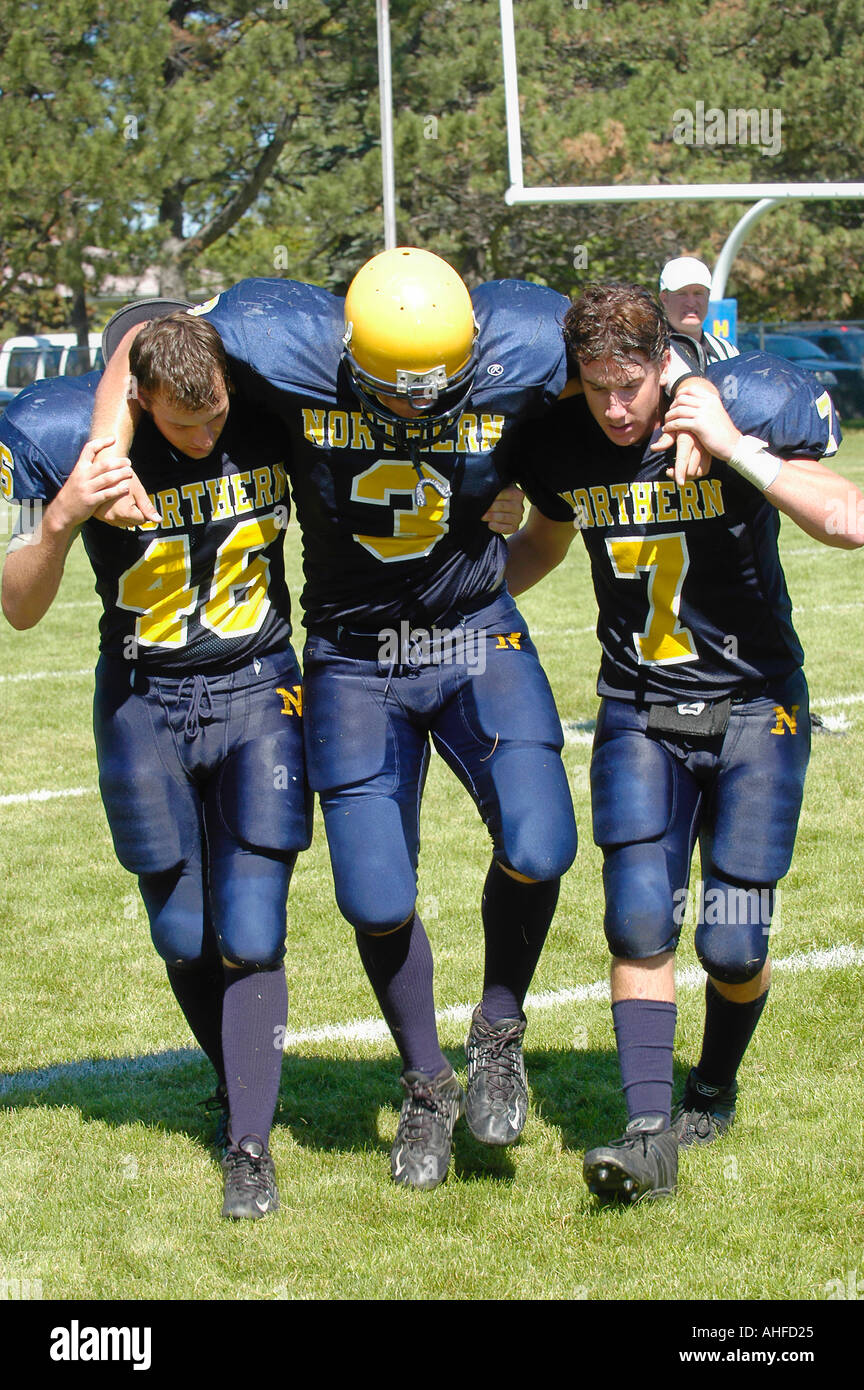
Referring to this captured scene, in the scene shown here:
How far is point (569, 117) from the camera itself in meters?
21.8

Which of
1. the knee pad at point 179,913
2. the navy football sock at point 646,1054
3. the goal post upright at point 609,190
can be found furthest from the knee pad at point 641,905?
the goal post upright at point 609,190

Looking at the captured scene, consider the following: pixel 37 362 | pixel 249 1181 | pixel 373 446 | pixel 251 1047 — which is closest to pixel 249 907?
pixel 251 1047

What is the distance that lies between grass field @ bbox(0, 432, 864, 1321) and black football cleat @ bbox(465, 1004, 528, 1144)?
155 millimetres

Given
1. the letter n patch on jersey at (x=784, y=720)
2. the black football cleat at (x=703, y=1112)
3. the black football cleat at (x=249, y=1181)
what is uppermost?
the letter n patch on jersey at (x=784, y=720)

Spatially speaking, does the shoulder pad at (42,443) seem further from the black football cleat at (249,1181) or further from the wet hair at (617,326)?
the black football cleat at (249,1181)

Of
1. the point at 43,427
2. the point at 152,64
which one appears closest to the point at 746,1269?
the point at 43,427

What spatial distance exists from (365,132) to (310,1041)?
2190cm

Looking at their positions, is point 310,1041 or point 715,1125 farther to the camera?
point 310,1041

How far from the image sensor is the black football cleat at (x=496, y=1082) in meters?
3.29

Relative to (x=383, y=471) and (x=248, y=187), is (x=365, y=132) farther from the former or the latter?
(x=383, y=471)

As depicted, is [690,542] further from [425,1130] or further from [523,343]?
[425,1130]

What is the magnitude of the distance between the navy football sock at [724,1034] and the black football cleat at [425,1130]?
63 cm

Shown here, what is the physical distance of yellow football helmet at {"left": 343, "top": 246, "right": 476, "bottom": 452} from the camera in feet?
9.96

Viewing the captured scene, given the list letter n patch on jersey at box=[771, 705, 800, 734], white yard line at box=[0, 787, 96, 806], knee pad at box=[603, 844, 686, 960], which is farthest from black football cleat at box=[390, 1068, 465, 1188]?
white yard line at box=[0, 787, 96, 806]
